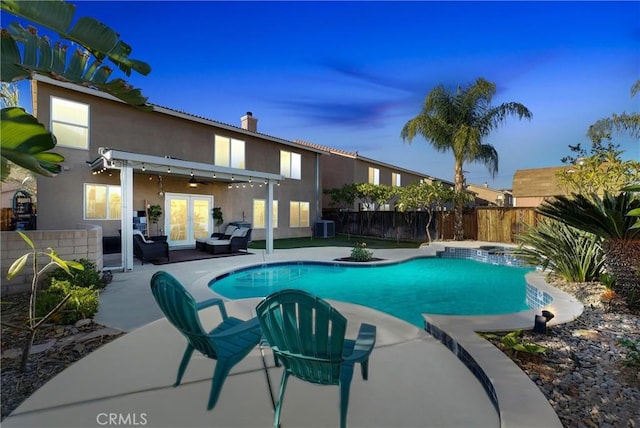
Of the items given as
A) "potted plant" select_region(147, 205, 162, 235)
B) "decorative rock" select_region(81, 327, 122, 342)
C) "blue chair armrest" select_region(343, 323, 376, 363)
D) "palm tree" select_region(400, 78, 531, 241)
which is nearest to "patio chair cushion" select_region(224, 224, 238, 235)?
"potted plant" select_region(147, 205, 162, 235)

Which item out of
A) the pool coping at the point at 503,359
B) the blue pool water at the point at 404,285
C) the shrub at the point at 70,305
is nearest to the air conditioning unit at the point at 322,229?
the blue pool water at the point at 404,285

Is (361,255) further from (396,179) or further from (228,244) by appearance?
(396,179)

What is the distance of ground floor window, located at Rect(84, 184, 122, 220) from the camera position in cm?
1102

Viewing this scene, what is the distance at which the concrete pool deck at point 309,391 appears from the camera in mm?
2312

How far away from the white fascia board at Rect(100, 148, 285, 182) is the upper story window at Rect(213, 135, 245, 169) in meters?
3.80

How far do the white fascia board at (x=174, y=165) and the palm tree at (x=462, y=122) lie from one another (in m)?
9.45

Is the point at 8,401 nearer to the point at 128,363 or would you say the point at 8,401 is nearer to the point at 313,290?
the point at 128,363

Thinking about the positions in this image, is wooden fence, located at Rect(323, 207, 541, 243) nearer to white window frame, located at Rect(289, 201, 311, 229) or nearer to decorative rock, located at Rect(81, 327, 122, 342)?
white window frame, located at Rect(289, 201, 311, 229)

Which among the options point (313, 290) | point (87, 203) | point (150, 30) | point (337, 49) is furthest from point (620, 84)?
point (87, 203)

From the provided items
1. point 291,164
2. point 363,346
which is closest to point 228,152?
point 291,164

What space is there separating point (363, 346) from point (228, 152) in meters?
14.3

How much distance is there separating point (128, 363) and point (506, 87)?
18.4m

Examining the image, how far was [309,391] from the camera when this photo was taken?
2703 millimetres

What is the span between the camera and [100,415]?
238cm
